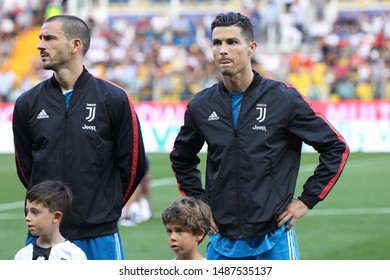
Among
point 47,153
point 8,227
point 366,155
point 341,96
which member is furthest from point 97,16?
point 47,153

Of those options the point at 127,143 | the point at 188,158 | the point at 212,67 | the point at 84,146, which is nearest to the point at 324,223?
the point at 188,158

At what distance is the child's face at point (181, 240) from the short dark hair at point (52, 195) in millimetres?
657

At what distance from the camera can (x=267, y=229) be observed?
6.20m

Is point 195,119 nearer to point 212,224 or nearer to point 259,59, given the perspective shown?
point 212,224

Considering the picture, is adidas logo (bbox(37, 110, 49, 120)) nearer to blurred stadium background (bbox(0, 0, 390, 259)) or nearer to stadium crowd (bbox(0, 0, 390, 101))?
blurred stadium background (bbox(0, 0, 390, 259))

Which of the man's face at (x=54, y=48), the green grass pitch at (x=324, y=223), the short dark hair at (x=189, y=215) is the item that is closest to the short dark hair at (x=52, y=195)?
the short dark hair at (x=189, y=215)

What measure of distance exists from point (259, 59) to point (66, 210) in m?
26.1

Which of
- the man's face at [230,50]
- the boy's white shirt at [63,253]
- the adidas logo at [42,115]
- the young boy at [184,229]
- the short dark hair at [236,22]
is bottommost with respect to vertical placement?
the boy's white shirt at [63,253]

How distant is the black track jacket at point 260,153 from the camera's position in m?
6.18

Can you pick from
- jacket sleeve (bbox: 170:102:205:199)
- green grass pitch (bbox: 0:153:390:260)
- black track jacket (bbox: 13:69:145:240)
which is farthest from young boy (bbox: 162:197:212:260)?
green grass pitch (bbox: 0:153:390:260)

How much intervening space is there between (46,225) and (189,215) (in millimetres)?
833

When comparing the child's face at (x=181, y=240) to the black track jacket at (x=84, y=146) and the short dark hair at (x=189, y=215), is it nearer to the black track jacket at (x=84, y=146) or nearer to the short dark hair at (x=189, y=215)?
the short dark hair at (x=189, y=215)

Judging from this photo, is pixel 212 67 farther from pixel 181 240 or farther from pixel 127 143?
Answer: pixel 181 240

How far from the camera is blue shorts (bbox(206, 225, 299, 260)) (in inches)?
245
